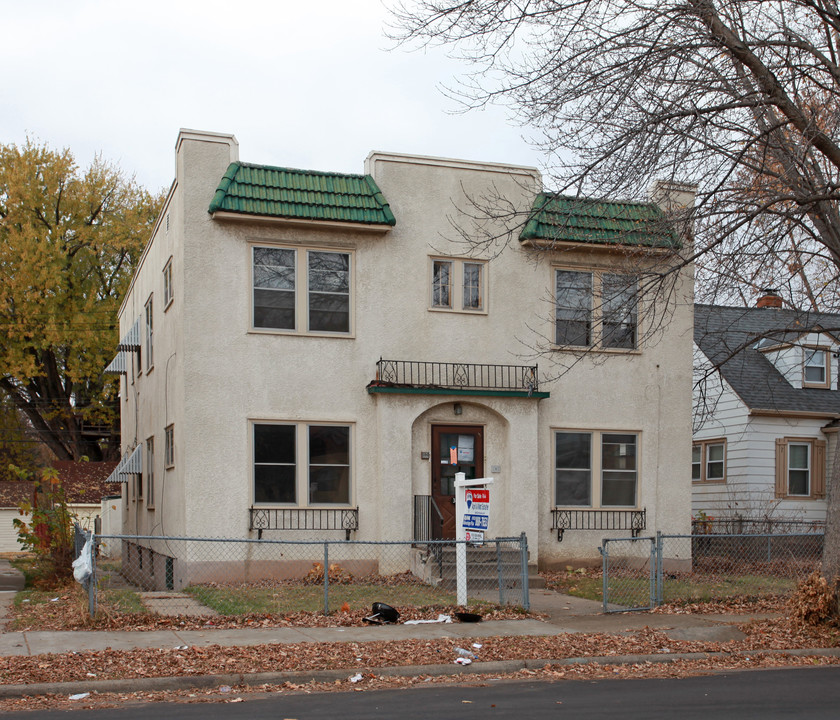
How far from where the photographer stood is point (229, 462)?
17.2 m

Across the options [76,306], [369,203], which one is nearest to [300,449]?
[369,203]

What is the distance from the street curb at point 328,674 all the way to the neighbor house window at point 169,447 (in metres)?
9.92

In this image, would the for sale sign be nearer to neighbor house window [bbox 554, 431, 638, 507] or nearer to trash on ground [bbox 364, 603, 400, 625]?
trash on ground [bbox 364, 603, 400, 625]

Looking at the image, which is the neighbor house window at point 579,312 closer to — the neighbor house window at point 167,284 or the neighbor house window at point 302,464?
the neighbor house window at point 302,464

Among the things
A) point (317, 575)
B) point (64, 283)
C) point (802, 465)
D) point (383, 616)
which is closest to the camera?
point (383, 616)

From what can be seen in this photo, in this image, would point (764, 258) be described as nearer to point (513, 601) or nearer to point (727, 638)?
point (727, 638)

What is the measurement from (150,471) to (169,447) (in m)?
3.10

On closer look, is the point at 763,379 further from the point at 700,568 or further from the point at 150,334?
the point at 150,334

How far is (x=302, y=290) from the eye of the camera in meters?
17.8

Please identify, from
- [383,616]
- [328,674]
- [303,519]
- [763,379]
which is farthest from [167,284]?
[763,379]

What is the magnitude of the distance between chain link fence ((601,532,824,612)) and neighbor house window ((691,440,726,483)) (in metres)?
3.34

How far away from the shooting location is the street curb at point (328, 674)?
8.60m

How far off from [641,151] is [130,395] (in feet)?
61.6

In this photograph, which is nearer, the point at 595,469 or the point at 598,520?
the point at 598,520
